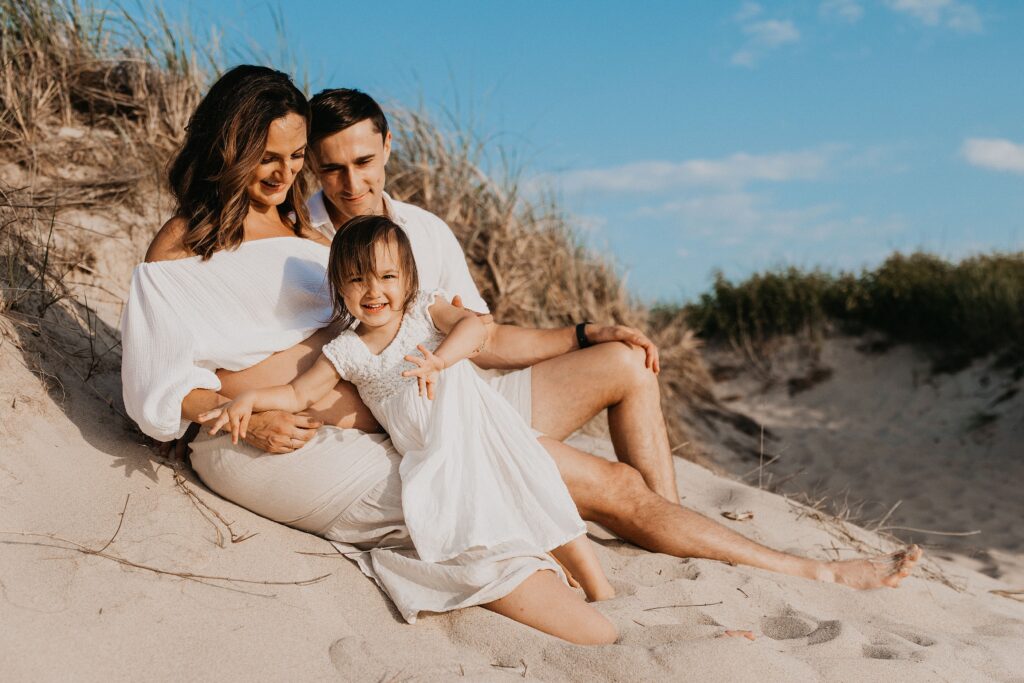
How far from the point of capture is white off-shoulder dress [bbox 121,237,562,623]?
9.49 feet

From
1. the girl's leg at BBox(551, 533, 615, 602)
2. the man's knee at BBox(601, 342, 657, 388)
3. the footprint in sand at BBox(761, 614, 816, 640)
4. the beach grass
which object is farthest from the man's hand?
the beach grass

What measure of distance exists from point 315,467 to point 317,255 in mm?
884

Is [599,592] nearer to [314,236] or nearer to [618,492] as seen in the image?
[618,492]

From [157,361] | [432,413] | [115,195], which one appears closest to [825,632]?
[432,413]

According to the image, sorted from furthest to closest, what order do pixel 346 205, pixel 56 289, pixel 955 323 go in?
pixel 955 323, pixel 56 289, pixel 346 205

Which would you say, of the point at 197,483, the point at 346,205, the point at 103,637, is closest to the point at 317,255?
the point at 346,205

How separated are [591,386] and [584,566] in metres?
0.82

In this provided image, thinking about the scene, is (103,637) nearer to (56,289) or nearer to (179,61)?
(56,289)

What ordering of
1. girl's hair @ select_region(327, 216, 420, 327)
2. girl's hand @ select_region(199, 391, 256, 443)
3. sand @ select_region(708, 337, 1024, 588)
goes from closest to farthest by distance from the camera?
girl's hand @ select_region(199, 391, 256, 443) < girl's hair @ select_region(327, 216, 420, 327) < sand @ select_region(708, 337, 1024, 588)

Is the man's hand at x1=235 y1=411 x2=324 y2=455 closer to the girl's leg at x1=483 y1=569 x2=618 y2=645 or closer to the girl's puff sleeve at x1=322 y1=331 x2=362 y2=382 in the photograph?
the girl's puff sleeve at x1=322 y1=331 x2=362 y2=382

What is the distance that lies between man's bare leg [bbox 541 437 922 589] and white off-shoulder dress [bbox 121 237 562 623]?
1.97ft

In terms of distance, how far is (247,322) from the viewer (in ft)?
10.6

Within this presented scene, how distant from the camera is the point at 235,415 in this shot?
2.83 metres

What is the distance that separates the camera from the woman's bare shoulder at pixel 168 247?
3250mm
